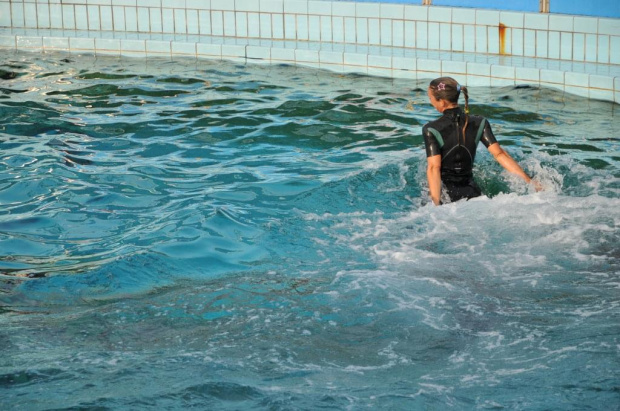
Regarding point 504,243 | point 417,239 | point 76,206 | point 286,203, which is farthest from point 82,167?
point 504,243

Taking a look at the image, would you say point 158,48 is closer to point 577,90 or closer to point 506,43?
point 506,43

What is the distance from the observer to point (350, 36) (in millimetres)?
13273

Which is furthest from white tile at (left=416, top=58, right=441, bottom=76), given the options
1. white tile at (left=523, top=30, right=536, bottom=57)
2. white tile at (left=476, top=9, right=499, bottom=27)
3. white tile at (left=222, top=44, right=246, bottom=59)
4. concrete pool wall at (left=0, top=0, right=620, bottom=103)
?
white tile at (left=222, top=44, right=246, bottom=59)

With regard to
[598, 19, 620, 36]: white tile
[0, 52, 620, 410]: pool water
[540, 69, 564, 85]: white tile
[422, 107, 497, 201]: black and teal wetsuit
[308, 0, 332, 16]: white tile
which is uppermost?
[308, 0, 332, 16]: white tile

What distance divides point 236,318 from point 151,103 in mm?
6289

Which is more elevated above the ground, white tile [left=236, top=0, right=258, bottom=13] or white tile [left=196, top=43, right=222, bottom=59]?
white tile [left=236, top=0, right=258, bottom=13]

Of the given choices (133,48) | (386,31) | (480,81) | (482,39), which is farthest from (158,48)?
(480,81)

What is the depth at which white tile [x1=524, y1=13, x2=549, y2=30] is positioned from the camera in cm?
1186

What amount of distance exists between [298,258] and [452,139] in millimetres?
1599

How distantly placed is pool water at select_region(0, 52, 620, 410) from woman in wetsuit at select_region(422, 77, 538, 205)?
32 centimetres

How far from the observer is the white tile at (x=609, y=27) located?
36.9ft

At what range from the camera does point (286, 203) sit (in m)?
7.44

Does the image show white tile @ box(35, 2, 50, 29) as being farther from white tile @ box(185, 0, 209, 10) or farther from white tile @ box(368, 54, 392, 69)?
white tile @ box(368, 54, 392, 69)

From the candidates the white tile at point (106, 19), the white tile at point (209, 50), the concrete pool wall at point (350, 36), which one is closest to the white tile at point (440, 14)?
the concrete pool wall at point (350, 36)
